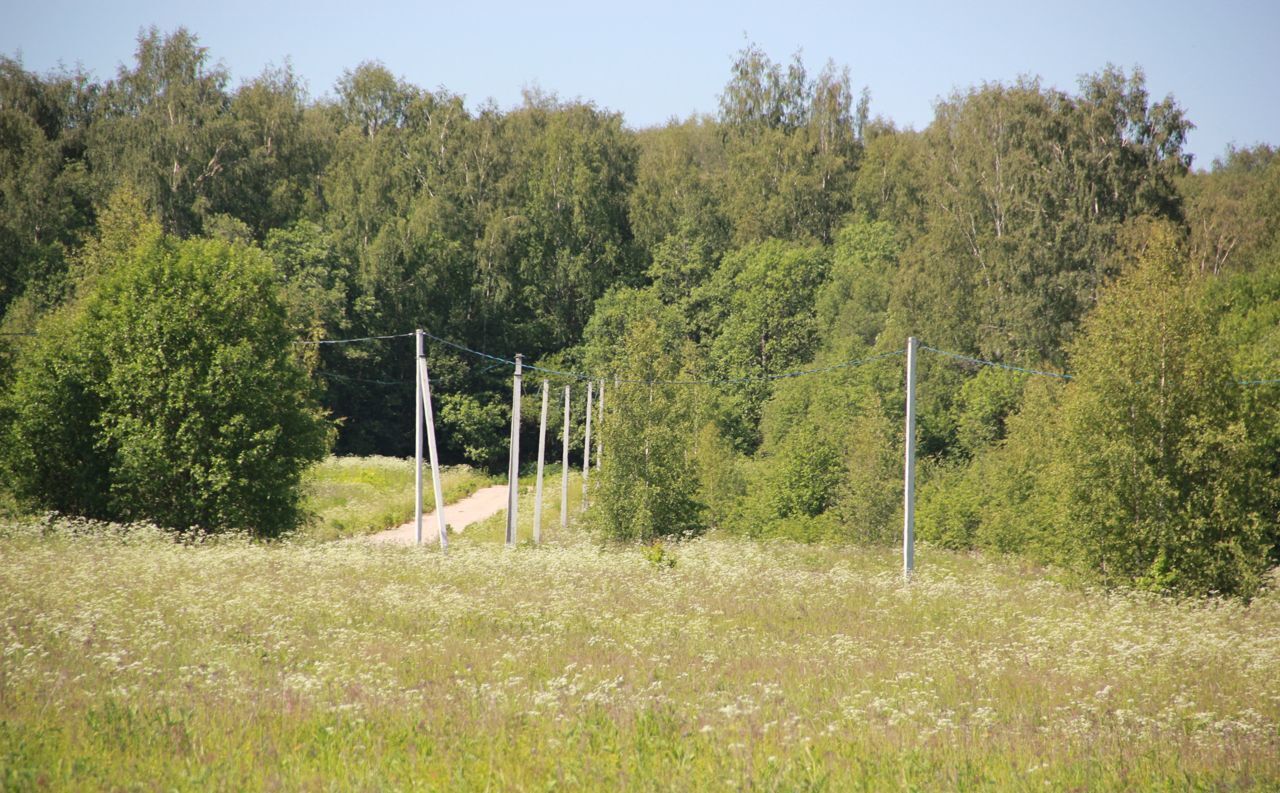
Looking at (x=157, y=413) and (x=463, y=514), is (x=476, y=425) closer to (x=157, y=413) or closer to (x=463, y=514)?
(x=463, y=514)

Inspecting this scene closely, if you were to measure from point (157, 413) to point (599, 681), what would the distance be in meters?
20.6

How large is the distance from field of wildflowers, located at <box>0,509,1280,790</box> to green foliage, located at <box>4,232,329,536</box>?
8.33m

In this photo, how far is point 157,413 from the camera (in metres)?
27.8

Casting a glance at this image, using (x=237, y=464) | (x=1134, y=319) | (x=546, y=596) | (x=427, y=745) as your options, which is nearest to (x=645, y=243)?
(x=237, y=464)

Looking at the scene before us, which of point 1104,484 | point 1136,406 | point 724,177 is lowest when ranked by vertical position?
point 1104,484

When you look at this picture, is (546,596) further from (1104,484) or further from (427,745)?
(1104,484)

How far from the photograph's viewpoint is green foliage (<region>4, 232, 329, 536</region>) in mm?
27500

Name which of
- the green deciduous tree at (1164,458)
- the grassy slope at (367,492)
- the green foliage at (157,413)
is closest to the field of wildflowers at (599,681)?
the green deciduous tree at (1164,458)

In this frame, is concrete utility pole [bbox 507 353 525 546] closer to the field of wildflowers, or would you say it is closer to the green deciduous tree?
the field of wildflowers

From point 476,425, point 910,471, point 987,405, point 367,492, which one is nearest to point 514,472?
point 910,471

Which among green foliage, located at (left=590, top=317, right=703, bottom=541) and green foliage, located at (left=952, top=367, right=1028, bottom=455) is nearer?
green foliage, located at (left=590, top=317, right=703, bottom=541)

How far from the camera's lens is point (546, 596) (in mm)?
16656

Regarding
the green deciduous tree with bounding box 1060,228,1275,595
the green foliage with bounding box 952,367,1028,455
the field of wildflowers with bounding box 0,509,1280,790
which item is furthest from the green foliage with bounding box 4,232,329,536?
the green foliage with bounding box 952,367,1028,455

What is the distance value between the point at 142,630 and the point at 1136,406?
57.7 feet
